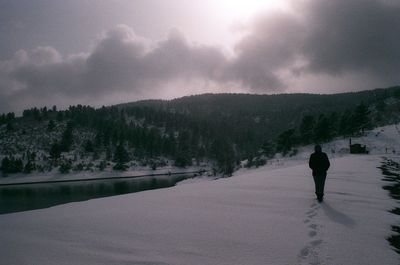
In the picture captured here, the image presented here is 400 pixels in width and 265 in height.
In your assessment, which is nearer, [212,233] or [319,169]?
[212,233]

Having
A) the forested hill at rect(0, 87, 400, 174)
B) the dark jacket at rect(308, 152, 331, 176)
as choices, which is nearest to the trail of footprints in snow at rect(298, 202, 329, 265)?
the dark jacket at rect(308, 152, 331, 176)

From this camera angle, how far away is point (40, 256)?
15.7 feet

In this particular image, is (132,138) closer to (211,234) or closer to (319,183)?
(319,183)

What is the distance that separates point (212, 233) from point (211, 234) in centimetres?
7

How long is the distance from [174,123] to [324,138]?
420 ft

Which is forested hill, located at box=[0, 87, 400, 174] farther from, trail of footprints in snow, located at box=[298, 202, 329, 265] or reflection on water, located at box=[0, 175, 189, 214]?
trail of footprints in snow, located at box=[298, 202, 329, 265]

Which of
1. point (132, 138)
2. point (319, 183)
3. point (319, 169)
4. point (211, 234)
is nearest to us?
point (211, 234)

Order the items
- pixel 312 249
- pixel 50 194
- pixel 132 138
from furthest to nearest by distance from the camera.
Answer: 1. pixel 132 138
2. pixel 50 194
3. pixel 312 249

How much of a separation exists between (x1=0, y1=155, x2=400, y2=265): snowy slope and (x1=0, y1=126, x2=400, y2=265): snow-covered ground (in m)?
0.02

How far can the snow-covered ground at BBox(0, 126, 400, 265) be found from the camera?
4.68 metres

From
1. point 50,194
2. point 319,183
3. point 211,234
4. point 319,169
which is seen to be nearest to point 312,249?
point 211,234

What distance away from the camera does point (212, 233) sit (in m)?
5.89

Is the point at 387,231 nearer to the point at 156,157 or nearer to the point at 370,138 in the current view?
the point at 370,138

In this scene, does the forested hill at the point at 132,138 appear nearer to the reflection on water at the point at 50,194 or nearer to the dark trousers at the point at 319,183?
the reflection on water at the point at 50,194
